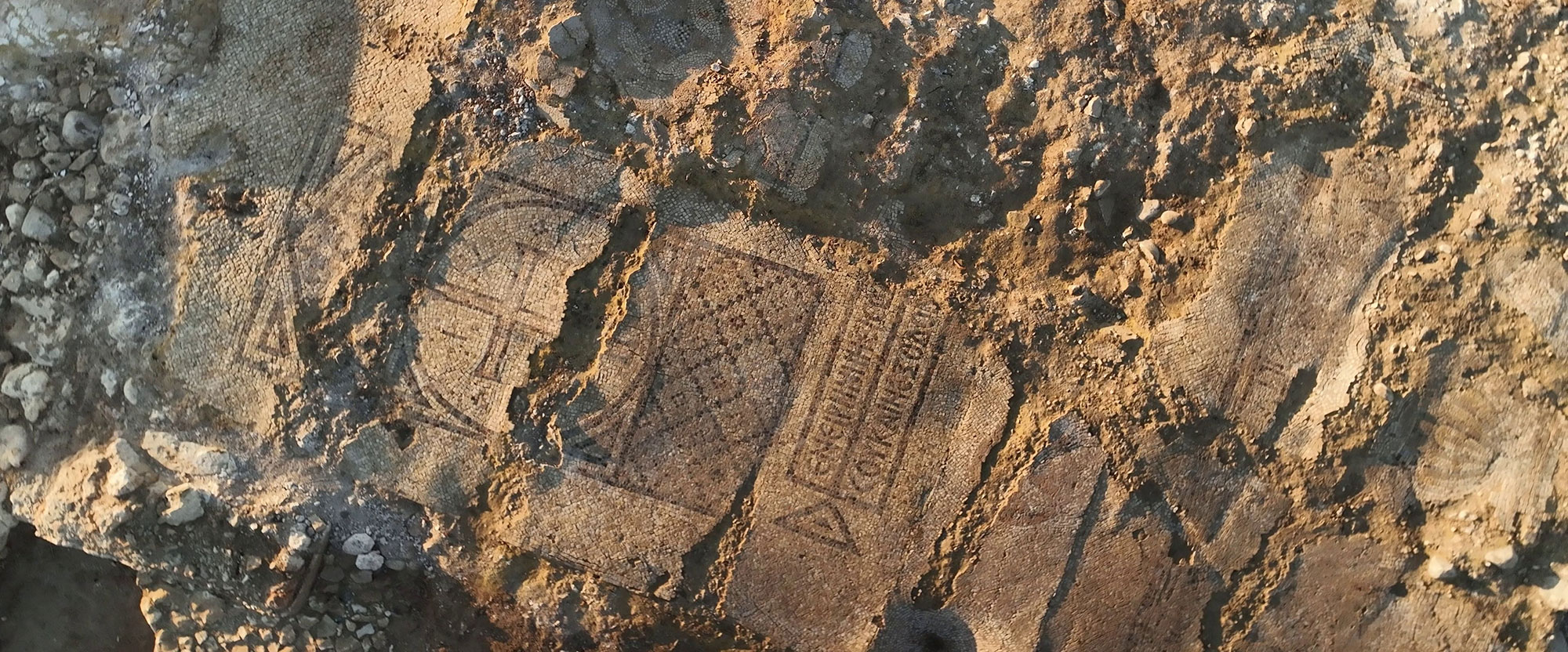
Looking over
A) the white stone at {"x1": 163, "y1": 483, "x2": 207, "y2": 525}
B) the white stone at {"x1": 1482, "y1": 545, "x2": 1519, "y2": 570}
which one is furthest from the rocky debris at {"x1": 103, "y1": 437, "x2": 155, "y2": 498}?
the white stone at {"x1": 1482, "y1": 545, "x2": 1519, "y2": 570}

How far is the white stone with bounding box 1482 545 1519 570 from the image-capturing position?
3.72 meters

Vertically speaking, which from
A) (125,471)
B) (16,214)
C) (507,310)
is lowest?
(125,471)

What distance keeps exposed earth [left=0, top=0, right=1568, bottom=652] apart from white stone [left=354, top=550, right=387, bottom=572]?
0.04ft

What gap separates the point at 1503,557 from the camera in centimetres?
372

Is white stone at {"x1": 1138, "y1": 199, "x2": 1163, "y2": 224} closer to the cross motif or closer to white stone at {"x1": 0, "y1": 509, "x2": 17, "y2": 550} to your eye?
the cross motif

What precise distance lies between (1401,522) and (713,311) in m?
2.95

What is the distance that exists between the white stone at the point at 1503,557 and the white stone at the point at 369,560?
4636 millimetres

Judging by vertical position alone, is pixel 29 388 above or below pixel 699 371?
below

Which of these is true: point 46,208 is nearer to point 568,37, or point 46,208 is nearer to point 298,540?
point 298,540

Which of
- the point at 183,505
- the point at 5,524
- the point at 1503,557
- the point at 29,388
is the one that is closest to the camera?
the point at 1503,557

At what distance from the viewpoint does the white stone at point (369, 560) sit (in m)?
4.10

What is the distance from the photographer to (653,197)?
12.9ft

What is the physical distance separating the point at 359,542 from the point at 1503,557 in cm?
476

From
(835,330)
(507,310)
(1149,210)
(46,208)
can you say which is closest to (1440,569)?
(1149,210)
